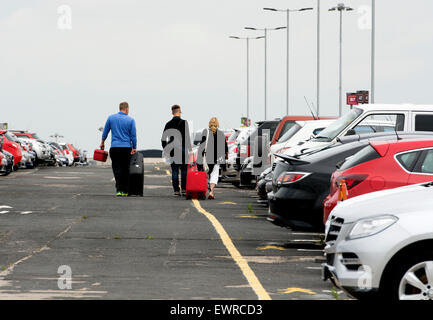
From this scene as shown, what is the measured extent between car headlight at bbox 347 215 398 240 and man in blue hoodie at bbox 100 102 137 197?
1507 centimetres

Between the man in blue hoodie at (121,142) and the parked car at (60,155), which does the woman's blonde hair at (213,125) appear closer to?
the man in blue hoodie at (121,142)

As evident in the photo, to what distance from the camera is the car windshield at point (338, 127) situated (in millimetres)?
18516

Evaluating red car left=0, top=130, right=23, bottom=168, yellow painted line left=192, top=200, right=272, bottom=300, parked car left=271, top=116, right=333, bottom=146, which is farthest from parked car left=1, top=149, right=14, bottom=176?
yellow painted line left=192, top=200, right=272, bottom=300

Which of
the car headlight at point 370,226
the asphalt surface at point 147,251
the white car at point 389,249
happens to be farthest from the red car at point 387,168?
the car headlight at point 370,226

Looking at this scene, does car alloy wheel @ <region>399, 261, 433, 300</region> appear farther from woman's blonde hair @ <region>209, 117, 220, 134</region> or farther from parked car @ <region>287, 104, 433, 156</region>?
woman's blonde hair @ <region>209, 117, 220, 134</region>

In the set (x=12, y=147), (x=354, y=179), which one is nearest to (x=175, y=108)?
(x=354, y=179)

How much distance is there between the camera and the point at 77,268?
38.2 ft

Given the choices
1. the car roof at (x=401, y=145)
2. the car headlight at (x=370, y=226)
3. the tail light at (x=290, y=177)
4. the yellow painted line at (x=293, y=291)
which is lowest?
the yellow painted line at (x=293, y=291)

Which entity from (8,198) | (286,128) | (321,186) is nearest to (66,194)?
(8,198)

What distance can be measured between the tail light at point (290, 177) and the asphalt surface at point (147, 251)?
845 millimetres

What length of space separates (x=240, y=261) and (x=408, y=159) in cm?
220

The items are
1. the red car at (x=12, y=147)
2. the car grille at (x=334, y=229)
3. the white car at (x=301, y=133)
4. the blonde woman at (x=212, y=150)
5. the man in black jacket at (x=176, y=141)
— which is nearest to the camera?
the car grille at (x=334, y=229)

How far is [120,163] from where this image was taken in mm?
23547

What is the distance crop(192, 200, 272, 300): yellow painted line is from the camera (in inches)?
399
